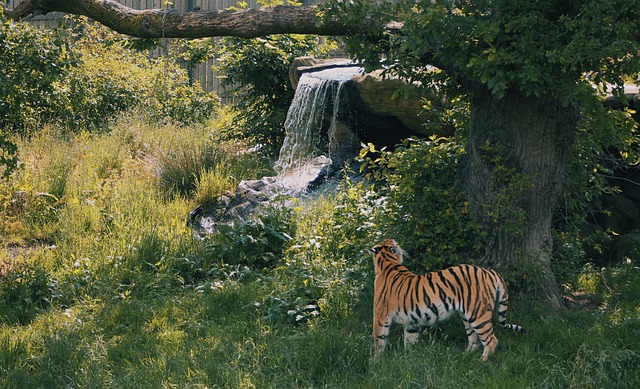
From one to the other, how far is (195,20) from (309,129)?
164 inches

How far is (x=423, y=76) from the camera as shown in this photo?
7.00 m

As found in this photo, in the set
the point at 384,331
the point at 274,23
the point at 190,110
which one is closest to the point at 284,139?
the point at 190,110

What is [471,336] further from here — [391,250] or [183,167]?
[183,167]

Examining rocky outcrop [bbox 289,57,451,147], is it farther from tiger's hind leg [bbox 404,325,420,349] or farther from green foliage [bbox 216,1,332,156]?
tiger's hind leg [bbox 404,325,420,349]

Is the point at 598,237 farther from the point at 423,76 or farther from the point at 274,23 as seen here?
the point at 274,23

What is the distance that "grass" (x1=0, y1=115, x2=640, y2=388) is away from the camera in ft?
17.9

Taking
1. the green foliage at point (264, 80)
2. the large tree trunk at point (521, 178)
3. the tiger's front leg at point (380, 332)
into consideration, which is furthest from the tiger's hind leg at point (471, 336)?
the green foliage at point (264, 80)

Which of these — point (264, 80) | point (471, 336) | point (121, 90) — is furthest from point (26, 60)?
point (121, 90)

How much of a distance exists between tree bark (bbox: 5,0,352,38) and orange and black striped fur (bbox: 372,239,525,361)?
2.36m

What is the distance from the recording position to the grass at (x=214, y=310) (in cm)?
547

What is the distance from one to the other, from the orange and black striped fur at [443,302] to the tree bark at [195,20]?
236 cm

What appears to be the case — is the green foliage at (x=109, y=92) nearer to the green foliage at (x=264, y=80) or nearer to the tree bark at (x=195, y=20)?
the green foliage at (x=264, y=80)

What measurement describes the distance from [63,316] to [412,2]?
4.05 m

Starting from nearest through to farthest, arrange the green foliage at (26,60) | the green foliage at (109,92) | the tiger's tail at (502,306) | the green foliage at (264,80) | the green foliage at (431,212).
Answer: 1. the tiger's tail at (502,306)
2. the green foliage at (431,212)
3. the green foliage at (26,60)
4. the green foliage at (264,80)
5. the green foliage at (109,92)
